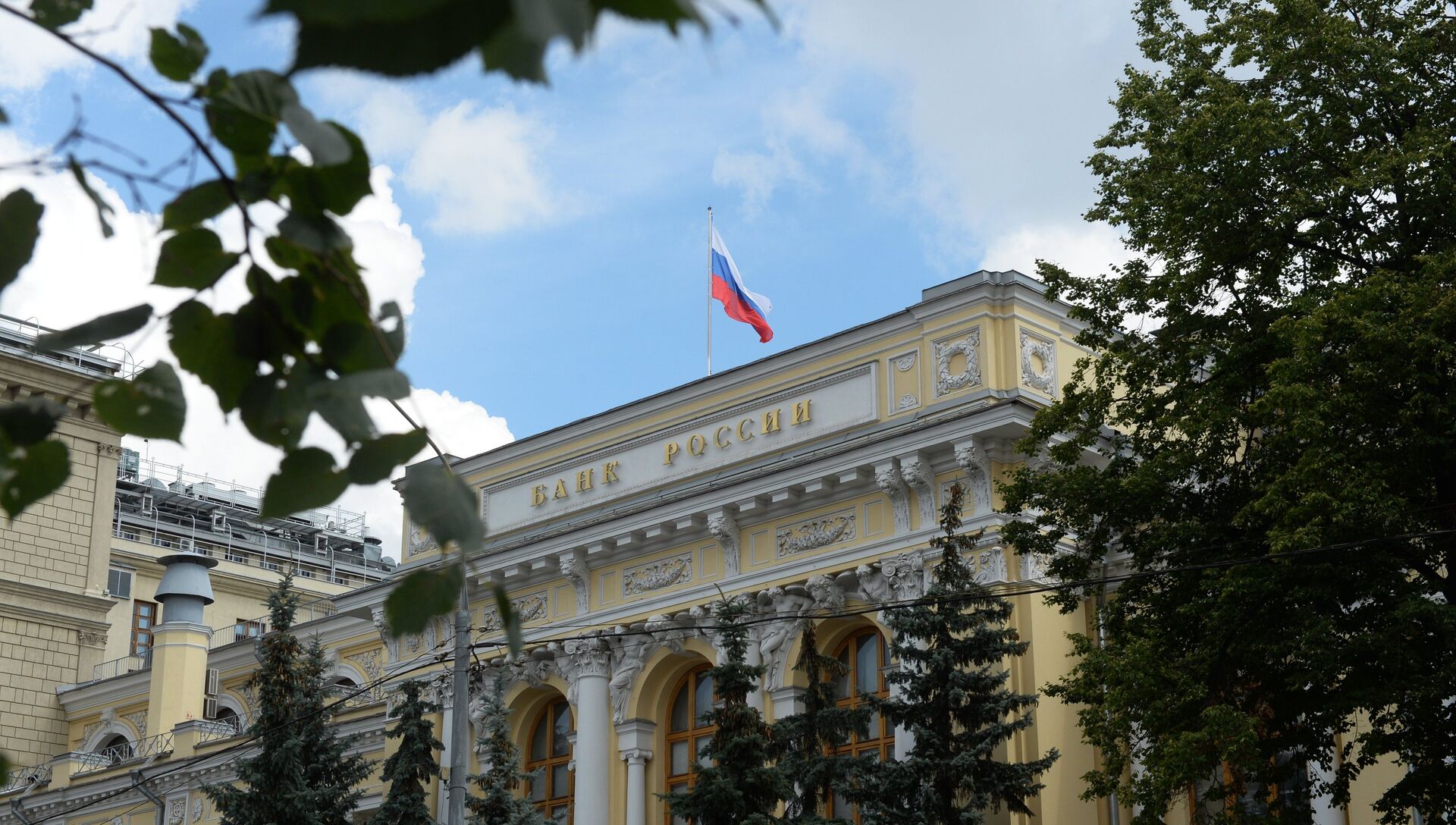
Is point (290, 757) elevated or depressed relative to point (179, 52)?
elevated

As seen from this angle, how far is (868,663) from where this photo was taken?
2542 cm

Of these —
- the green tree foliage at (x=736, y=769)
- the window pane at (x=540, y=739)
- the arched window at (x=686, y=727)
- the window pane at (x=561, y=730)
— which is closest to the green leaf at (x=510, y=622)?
the green tree foliage at (x=736, y=769)

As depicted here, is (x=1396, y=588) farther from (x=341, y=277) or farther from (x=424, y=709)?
(x=341, y=277)

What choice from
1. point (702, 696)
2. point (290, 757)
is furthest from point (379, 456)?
point (290, 757)

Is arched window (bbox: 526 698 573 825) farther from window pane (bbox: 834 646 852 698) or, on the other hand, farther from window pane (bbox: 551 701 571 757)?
window pane (bbox: 834 646 852 698)

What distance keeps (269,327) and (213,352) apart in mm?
97

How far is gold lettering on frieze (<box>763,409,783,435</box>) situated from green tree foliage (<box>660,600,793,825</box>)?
5380 millimetres

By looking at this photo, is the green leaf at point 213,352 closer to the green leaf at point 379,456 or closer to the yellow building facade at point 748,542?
the green leaf at point 379,456

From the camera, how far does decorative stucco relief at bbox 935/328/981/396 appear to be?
24391 mm

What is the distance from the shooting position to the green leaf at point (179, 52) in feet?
8.38

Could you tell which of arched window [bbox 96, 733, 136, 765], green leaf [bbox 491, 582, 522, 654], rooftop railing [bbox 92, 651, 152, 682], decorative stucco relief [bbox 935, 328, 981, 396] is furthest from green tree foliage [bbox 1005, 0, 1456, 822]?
rooftop railing [bbox 92, 651, 152, 682]

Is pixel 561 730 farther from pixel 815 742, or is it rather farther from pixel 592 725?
pixel 815 742

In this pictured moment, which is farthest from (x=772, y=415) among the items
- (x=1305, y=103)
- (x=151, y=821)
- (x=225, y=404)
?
(x=225, y=404)

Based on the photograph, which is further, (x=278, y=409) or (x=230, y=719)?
(x=230, y=719)
